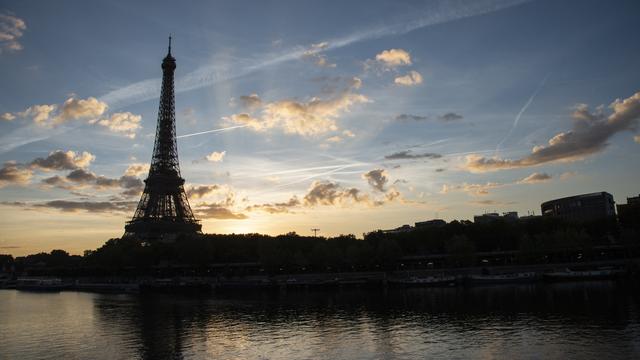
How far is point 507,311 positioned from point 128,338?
32938mm

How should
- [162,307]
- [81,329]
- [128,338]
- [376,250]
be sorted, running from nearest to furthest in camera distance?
[128,338]
[81,329]
[162,307]
[376,250]

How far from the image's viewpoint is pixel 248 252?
12544cm

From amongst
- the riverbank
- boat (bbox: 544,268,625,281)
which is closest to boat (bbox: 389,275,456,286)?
the riverbank

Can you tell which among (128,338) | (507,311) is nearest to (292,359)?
(128,338)

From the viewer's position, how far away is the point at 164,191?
140125 millimetres

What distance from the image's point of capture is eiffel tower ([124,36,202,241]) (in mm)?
137375

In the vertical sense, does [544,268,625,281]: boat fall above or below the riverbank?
below

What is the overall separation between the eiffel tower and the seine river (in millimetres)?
70205

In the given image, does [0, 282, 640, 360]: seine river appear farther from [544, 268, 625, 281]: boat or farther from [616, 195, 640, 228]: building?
[616, 195, 640, 228]: building

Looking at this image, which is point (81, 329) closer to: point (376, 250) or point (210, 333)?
point (210, 333)

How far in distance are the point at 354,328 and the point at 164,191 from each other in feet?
352

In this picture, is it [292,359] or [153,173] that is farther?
[153,173]

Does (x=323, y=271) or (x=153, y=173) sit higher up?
(x=153, y=173)

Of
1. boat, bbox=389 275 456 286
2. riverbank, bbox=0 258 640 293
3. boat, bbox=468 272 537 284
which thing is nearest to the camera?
boat, bbox=468 272 537 284
